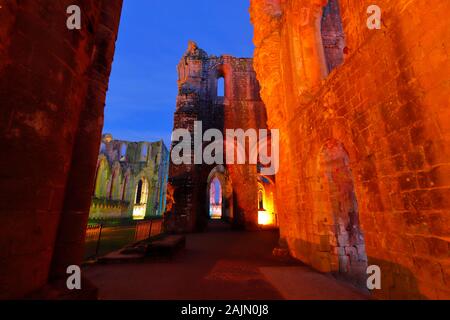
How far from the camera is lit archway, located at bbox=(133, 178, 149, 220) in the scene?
29.5 m

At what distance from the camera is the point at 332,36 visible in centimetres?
846

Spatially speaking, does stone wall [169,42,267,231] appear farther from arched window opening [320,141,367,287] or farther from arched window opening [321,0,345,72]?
arched window opening [320,141,367,287]

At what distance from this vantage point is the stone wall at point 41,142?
1.46 m

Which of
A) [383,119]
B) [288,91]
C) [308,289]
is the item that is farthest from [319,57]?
[308,289]

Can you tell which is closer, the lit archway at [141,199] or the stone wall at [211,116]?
the stone wall at [211,116]

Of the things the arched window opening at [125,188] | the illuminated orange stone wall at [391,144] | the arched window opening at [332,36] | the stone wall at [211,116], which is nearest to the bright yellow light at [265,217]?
the stone wall at [211,116]

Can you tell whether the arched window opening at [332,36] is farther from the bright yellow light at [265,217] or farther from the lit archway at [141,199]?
the lit archway at [141,199]

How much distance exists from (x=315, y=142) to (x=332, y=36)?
5849 millimetres

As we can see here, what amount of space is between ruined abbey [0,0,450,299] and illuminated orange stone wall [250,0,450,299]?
0.02 meters

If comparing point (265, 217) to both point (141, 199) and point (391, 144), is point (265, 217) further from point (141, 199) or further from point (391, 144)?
point (141, 199)

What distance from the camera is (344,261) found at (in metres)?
4.69

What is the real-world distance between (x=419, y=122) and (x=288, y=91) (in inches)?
186
